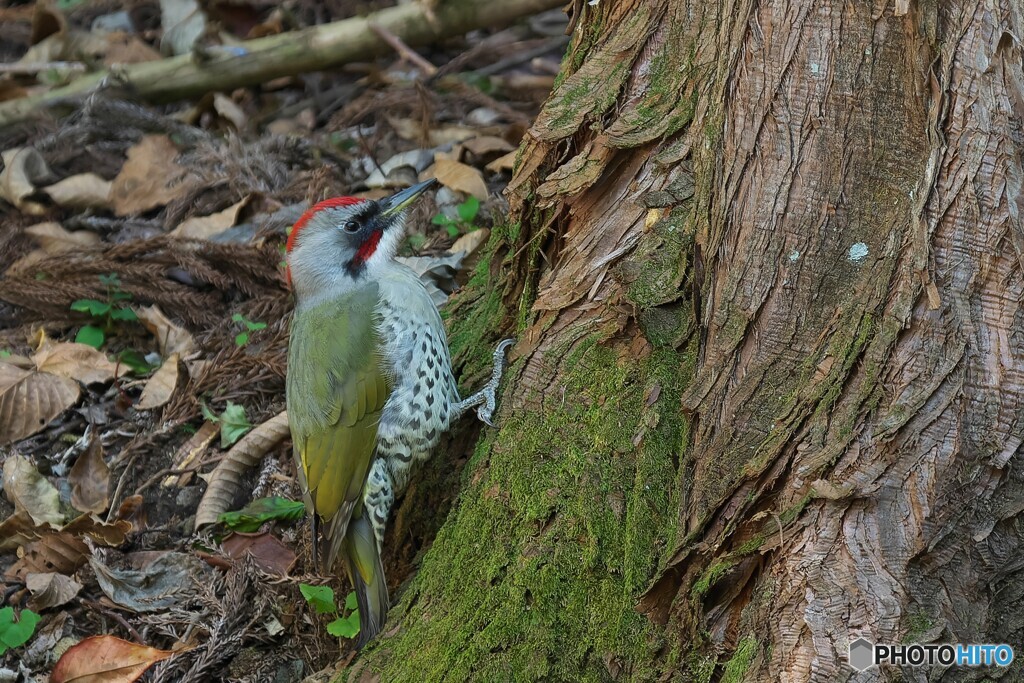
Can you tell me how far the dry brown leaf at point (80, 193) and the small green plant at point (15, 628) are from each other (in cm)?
289

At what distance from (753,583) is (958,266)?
99 centimetres

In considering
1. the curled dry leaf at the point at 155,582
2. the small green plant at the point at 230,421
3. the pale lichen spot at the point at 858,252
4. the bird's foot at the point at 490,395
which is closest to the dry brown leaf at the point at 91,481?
the curled dry leaf at the point at 155,582

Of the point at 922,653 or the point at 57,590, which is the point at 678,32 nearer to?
the point at 922,653

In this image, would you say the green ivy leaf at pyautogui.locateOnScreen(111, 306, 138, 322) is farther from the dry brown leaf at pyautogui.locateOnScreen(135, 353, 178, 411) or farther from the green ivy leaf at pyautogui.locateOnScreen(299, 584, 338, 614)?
the green ivy leaf at pyautogui.locateOnScreen(299, 584, 338, 614)

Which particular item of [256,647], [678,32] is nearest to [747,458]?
[678,32]

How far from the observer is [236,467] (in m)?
4.33

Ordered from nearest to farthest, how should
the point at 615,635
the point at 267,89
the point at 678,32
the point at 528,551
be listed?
1. the point at 615,635
2. the point at 528,551
3. the point at 678,32
4. the point at 267,89

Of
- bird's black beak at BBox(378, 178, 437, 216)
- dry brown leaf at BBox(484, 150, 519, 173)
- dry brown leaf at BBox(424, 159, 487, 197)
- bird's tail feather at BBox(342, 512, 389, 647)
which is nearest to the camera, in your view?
bird's tail feather at BBox(342, 512, 389, 647)

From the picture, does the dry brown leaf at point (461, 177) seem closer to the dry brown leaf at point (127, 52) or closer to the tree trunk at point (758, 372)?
the tree trunk at point (758, 372)

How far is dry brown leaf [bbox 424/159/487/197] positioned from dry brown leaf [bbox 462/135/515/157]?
0.61ft

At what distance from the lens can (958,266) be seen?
259 centimetres

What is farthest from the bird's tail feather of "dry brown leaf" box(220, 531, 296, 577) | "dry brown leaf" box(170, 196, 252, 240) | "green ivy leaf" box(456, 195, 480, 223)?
"dry brown leaf" box(170, 196, 252, 240)

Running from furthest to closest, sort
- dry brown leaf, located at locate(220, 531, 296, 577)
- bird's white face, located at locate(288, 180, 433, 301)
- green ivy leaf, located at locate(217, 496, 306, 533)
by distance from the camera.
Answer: bird's white face, located at locate(288, 180, 433, 301), green ivy leaf, located at locate(217, 496, 306, 533), dry brown leaf, located at locate(220, 531, 296, 577)

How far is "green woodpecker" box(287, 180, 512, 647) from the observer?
11.7ft
